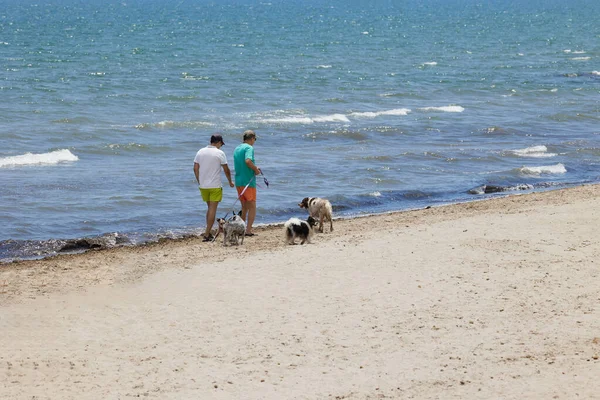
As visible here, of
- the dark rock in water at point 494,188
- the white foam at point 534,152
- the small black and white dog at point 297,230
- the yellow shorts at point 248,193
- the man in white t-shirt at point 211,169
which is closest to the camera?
the small black and white dog at point 297,230

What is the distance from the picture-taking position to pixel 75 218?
53.4 feet

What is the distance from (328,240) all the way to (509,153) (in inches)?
437

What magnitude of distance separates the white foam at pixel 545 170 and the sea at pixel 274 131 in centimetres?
5

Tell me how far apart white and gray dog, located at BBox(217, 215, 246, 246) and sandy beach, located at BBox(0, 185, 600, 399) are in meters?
0.21

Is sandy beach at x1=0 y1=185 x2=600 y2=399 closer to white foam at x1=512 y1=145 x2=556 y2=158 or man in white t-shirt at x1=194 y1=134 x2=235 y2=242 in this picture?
man in white t-shirt at x1=194 y1=134 x2=235 y2=242

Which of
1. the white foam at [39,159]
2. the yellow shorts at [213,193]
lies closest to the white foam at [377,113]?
the white foam at [39,159]

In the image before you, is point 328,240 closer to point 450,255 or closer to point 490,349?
point 450,255

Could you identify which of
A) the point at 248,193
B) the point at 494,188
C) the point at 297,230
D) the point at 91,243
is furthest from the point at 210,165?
the point at 494,188

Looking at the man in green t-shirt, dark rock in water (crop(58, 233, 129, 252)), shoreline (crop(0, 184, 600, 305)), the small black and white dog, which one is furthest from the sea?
the small black and white dog

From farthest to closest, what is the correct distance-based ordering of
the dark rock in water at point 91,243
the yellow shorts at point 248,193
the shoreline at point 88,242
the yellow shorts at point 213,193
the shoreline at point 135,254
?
the dark rock in water at point 91,243
the shoreline at point 88,242
the yellow shorts at point 248,193
the yellow shorts at point 213,193
the shoreline at point 135,254

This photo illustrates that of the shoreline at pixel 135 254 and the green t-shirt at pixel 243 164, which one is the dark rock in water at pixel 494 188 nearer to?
the shoreline at pixel 135 254

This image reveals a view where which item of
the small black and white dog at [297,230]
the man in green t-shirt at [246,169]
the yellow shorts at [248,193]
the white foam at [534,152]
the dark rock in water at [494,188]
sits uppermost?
the man in green t-shirt at [246,169]

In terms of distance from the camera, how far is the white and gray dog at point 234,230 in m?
12.8

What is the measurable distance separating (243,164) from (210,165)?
0.51m
